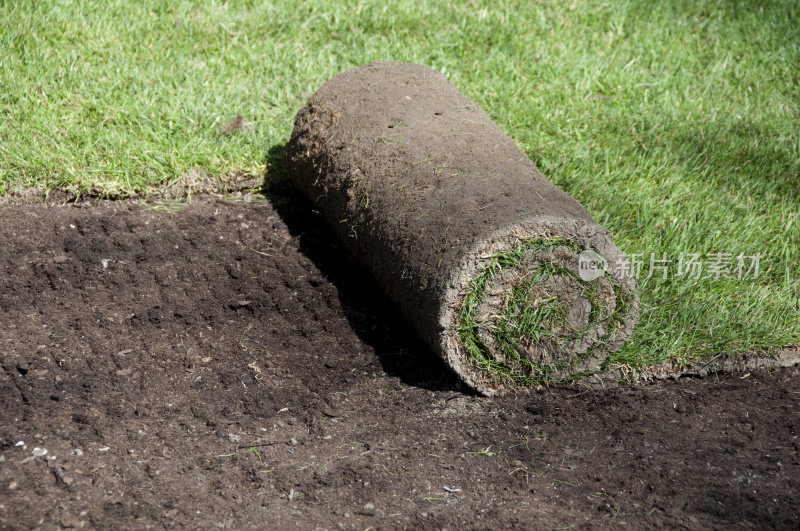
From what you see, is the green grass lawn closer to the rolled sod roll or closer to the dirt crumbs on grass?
the rolled sod roll

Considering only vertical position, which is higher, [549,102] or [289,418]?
[549,102]

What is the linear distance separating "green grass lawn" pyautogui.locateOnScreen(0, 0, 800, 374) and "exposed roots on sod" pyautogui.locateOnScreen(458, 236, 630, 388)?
29cm

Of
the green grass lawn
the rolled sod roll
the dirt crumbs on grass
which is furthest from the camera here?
the green grass lawn

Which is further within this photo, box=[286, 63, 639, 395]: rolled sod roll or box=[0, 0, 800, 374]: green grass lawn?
box=[0, 0, 800, 374]: green grass lawn

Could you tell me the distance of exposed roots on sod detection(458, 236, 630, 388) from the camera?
270 cm

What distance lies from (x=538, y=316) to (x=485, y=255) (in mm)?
317

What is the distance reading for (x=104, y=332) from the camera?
2.98 m

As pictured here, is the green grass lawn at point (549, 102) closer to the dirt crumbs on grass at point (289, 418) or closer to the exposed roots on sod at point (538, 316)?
the exposed roots on sod at point (538, 316)

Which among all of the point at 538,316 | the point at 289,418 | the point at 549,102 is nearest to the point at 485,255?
the point at 538,316

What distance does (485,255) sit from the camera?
8.75 feet

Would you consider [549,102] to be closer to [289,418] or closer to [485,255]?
[485,255]

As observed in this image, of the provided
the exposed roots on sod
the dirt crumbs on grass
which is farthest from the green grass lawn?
the dirt crumbs on grass

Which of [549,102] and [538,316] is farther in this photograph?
[549,102]

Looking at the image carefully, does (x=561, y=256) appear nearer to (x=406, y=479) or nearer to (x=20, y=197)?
(x=406, y=479)
